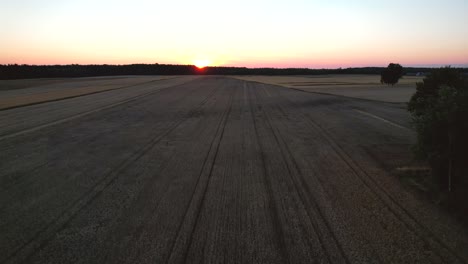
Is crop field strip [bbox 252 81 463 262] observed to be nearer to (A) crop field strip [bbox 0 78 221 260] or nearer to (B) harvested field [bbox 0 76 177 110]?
(A) crop field strip [bbox 0 78 221 260]

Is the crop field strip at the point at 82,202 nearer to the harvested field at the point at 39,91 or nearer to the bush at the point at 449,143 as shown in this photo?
the bush at the point at 449,143

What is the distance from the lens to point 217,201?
5.82 m

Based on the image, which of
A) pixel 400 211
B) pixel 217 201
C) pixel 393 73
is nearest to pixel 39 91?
pixel 217 201

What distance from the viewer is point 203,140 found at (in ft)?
35.6

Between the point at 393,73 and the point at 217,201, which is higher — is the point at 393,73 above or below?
above

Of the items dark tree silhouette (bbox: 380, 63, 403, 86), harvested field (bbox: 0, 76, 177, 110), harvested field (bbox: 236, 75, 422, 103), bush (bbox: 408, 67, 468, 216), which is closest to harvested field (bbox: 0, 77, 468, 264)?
bush (bbox: 408, 67, 468, 216)

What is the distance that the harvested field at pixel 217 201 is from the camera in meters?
4.26

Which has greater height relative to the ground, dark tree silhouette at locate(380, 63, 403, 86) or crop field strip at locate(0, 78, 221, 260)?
dark tree silhouette at locate(380, 63, 403, 86)

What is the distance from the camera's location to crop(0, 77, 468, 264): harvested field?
14.0ft

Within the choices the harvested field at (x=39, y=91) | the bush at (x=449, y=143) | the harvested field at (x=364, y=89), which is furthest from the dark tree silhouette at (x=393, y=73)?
the bush at (x=449, y=143)

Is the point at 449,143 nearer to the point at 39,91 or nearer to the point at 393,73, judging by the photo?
the point at 39,91

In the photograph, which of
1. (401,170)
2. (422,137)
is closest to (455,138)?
(422,137)

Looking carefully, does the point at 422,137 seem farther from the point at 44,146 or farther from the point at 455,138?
the point at 44,146

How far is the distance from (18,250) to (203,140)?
694cm
